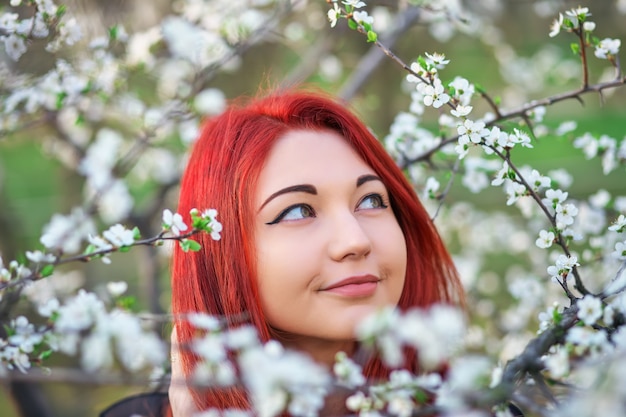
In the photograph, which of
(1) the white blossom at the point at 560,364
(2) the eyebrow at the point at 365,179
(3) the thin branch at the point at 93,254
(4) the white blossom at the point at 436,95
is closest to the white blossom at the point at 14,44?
(3) the thin branch at the point at 93,254

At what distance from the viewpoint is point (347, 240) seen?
1506 mm

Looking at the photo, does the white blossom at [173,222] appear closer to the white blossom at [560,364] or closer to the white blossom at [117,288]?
the white blossom at [117,288]

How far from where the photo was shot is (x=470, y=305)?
10.1 ft

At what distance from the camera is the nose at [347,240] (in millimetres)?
1505

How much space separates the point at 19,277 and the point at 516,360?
3.32ft

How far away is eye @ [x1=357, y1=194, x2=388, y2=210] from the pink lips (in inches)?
8.3

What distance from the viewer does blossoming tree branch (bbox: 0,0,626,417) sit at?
3.13 ft

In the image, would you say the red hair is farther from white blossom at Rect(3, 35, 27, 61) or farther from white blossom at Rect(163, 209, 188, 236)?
white blossom at Rect(3, 35, 27, 61)

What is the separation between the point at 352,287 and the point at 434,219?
19.0 inches

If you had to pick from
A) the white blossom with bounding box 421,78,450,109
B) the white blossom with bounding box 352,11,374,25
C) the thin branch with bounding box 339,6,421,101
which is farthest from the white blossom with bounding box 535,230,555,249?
the thin branch with bounding box 339,6,421,101

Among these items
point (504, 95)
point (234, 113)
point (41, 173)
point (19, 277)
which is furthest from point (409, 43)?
point (41, 173)

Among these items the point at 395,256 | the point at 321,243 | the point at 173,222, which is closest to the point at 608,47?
the point at 395,256

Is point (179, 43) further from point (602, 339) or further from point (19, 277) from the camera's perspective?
point (602, 339)

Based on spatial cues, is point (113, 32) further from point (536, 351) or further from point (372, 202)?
point (536, 351)
